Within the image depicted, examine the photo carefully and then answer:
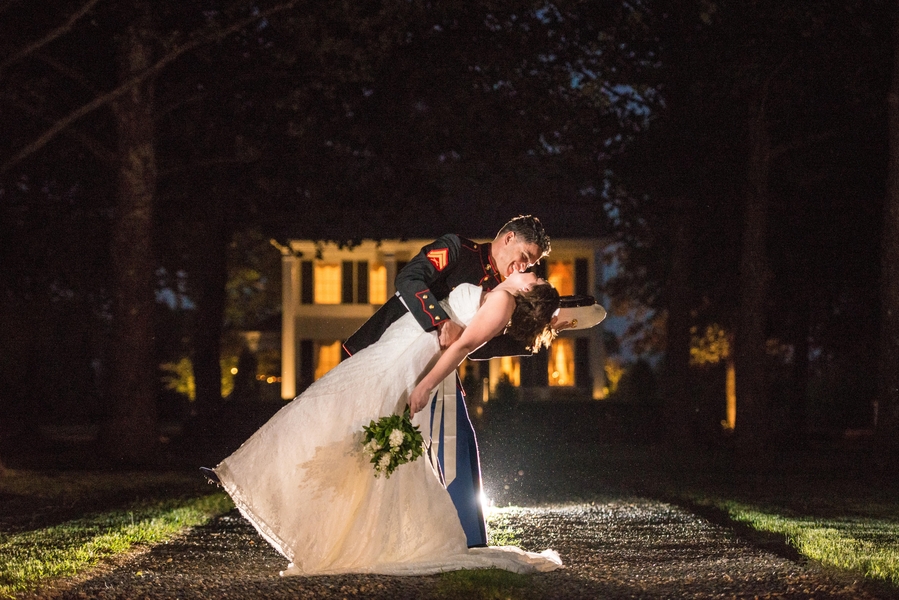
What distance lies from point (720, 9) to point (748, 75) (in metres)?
2.36

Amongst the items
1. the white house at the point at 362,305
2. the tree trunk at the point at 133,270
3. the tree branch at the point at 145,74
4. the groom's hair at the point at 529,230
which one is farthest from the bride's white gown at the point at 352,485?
the white house at the point at 362,305

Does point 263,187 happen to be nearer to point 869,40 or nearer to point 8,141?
point 8,141

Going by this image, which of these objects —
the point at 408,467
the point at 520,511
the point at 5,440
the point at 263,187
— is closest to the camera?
the point at 408,467

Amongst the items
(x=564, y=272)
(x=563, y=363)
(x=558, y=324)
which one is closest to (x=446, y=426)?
(x=558, y=324)

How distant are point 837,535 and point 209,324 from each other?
22.1 meters

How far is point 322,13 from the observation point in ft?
60.1

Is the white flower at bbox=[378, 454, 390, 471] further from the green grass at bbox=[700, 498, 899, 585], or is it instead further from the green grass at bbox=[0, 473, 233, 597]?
the green grass at bbox=[700, 498, 899, 585]

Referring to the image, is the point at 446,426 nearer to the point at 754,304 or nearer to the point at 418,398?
the point at 418,398

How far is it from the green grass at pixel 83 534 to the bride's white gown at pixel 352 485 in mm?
1556

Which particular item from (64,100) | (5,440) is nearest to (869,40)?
(64,100)

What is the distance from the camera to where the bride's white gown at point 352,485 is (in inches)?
272

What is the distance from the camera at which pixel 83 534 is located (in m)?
9.77

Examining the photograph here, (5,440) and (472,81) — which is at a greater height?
(472,81)

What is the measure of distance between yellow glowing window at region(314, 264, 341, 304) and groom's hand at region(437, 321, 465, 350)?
36.4 metres
